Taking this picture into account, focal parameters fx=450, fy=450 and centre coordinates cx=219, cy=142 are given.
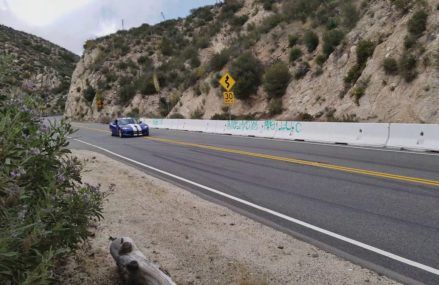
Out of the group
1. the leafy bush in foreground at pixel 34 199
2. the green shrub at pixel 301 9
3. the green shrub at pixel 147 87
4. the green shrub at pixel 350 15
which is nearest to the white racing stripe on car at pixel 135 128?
the green shrub at pixel 350 15

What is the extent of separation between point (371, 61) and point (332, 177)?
18.2 metres

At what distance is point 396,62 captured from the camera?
24891 millimetres

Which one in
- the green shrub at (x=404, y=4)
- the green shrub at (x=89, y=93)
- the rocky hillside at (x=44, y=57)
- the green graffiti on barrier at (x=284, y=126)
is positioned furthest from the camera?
the rocky hillside at (x=44, y=57)

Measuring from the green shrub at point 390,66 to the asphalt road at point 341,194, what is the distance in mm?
10223

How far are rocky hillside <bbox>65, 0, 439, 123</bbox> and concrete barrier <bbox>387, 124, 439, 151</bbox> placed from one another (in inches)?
243

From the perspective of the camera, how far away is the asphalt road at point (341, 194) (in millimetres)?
6008

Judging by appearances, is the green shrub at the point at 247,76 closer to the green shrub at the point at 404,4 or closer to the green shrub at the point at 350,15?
the green shrub at the point at 350,15

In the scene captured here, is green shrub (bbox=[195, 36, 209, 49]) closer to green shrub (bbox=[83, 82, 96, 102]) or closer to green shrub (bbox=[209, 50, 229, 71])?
green shrub (bbox=[209, 50, 229, 71])

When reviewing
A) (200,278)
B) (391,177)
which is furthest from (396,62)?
(200,278)

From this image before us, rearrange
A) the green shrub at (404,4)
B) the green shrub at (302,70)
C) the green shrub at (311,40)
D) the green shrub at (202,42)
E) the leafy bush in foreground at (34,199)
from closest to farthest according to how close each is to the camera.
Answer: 1. the leafy bush in foreground at (34,199)
2. the green shrub at (404,4)
3. the green shrub at (302,70)
4. the green shrub at (311,40)
5. the green shrub at (202,42)

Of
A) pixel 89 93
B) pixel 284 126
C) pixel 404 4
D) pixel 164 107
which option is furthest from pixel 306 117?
pixel 89 93

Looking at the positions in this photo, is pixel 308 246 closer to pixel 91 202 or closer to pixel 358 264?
pixel 358 264

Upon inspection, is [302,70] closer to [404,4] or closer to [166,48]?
[404,4]

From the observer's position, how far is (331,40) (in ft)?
104
